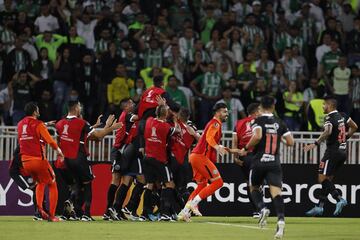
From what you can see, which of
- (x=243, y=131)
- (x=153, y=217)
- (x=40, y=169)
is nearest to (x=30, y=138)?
(x=40, y=169)

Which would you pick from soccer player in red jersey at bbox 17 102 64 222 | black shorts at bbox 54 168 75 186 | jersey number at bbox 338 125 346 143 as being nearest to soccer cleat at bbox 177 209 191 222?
black shorts at bbox 54 168 75 186

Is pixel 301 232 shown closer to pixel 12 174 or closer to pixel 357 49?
pixel 12 174

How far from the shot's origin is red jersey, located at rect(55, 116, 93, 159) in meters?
22.6

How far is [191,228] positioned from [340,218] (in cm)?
627

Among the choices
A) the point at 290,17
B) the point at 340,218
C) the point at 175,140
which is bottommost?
the point at 340,218

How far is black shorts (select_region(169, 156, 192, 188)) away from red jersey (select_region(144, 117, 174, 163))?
1.65 m

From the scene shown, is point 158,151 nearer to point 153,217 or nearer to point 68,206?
point 153,217

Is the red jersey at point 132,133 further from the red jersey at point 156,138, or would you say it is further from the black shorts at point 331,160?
the black shorts at point 331,160

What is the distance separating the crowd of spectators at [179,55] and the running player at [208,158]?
5.83 meters

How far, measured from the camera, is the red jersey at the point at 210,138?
22.7 meters

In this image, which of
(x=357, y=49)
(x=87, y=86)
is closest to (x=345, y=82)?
(x=357, y=49)

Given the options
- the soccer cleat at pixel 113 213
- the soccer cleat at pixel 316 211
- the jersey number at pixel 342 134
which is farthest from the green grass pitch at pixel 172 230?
the jersey number at pixel 342 134

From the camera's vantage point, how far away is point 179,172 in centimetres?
2498

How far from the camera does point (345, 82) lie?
30438 millimetres
